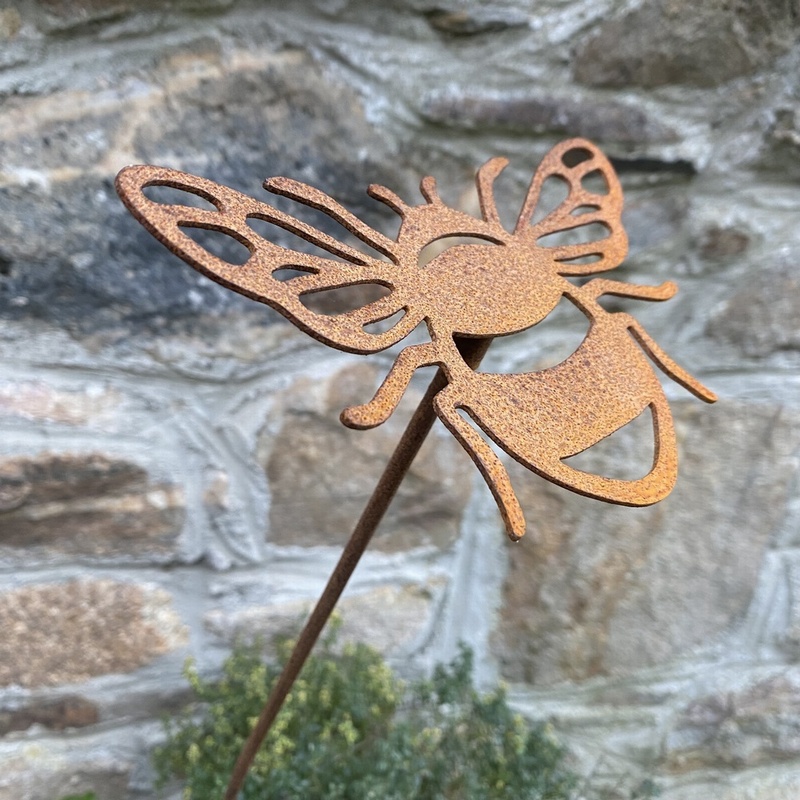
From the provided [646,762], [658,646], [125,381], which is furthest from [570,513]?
[125,381]

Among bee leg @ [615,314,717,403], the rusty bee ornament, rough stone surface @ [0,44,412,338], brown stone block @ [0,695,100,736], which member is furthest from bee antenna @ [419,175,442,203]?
brown stone block @ [0,695,100,736]

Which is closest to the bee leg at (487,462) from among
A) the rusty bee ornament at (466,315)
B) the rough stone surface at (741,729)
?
the rusty bee ornament at (466,315)

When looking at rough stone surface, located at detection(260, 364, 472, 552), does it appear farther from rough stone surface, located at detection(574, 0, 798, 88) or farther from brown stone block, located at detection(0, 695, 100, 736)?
rough stone surface, located at detection(574, 0, 798, 88)

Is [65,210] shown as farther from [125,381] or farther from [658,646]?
[658,646]

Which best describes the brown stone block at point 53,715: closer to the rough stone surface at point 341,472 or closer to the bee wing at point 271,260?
the rough stone surface at point 341,472

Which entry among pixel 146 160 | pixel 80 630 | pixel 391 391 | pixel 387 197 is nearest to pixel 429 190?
pixel 387 197
